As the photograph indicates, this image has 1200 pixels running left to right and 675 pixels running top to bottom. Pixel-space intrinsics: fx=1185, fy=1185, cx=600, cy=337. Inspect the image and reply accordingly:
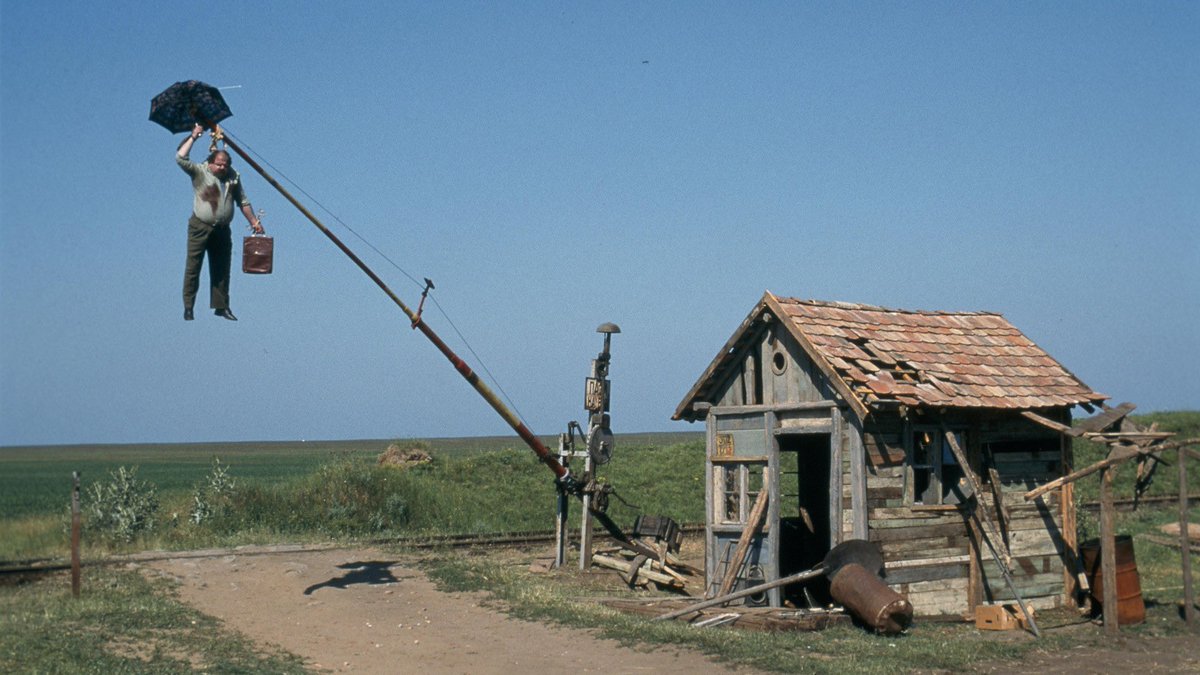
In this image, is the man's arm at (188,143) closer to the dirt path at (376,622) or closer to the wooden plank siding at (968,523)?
the dirt path at (376,622)

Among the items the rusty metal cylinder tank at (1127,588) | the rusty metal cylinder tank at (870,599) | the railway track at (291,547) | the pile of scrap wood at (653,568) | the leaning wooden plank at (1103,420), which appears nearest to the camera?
the rusty metal cylinder tank at (870,599)

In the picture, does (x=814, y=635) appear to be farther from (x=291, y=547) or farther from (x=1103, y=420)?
(x=291, y=547)

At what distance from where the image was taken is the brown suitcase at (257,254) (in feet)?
37.5

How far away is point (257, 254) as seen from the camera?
37.6 feet

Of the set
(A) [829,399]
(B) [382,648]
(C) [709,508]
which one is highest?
(A) [829,399]

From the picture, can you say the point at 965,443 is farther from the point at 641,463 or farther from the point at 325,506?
the point at 641,463

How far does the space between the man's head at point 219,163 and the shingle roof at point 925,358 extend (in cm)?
733

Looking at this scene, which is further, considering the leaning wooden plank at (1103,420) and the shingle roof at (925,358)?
the leaning wooden plank at (1103,420)

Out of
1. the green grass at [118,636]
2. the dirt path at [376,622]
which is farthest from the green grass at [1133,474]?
the green grass at [118,636]

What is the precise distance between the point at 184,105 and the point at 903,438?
9188 millimetres

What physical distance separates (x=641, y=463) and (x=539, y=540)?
15.0 meters

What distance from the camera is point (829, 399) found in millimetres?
14906

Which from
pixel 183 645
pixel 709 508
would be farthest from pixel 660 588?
pixel 183 645

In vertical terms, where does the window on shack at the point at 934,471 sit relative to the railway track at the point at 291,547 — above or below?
above
